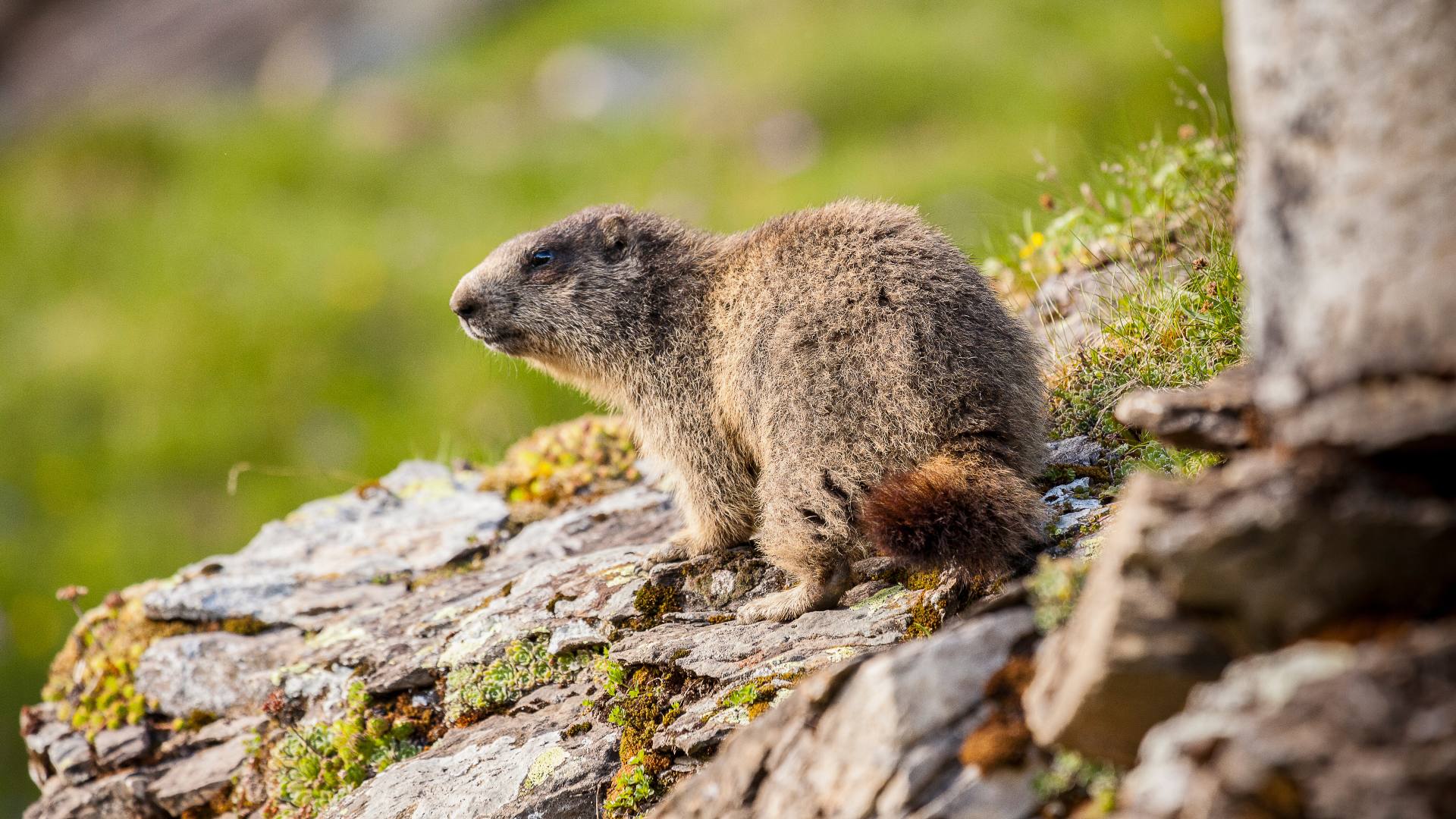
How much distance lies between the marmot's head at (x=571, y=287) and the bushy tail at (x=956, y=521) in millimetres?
2477

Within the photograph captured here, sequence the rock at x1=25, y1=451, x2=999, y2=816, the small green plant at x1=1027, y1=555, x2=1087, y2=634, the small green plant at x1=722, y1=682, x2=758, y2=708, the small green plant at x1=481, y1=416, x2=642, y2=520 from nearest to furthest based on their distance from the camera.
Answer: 1. the small green plant at x1=1027, y1=555, x2=1087, y2=634
2. the small green plant at x1=722, y1=682, x2=758, y2=708
3. the rock at x1=25, y1=451, x2=999, y2=816
4. the small green plant at x1=481, y1=416, x2=642, y2=520

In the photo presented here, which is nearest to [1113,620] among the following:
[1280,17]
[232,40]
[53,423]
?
[1280,17]

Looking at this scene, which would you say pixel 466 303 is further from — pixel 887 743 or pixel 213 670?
pixel 887 743

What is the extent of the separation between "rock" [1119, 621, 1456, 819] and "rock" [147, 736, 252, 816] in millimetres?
5101

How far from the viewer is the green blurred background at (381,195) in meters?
12.8

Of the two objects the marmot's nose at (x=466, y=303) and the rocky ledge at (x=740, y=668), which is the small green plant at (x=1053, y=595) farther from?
the marmot's nose at (x=466, y=303)

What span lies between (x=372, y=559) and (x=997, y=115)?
11.6 metres

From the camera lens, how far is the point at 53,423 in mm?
13617

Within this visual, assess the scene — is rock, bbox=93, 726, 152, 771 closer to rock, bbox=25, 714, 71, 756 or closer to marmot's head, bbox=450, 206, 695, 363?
rock, bbox=25, 714, 71, 756

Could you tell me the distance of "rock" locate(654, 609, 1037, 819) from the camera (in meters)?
3.23

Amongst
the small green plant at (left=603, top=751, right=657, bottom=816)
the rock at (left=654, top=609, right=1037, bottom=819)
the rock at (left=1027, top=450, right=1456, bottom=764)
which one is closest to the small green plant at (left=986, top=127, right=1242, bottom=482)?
the rock at (left=654, top=609, right=1037, bottom=819)

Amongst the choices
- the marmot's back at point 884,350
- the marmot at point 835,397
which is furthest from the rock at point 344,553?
the marmot's back at point 884,350

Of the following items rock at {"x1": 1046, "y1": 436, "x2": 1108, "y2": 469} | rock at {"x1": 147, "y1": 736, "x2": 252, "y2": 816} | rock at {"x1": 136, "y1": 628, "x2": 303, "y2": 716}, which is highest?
rock at {"x1": 136, "y1": 628, "x2": 303, "y2": 716}

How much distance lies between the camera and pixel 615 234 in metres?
6.92
